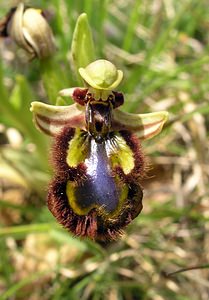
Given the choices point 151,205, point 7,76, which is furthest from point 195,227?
point 7,76

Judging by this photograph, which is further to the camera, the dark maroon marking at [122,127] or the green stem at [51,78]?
the green stem at [51,78]

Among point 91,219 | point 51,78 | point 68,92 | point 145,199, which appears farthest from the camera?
point 145,199

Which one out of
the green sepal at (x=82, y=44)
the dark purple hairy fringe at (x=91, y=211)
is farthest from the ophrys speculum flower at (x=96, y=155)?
the green sepal at (x=82, y=44)

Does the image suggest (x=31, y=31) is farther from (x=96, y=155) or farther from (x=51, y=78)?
(x=96, y=155)

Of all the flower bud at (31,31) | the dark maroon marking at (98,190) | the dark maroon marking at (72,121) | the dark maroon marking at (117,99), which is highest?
the flower bud at (31,31)

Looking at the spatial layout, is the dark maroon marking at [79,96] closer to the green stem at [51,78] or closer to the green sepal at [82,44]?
the green sepal at [82,44]

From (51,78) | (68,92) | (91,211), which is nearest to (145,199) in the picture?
(51,78)
